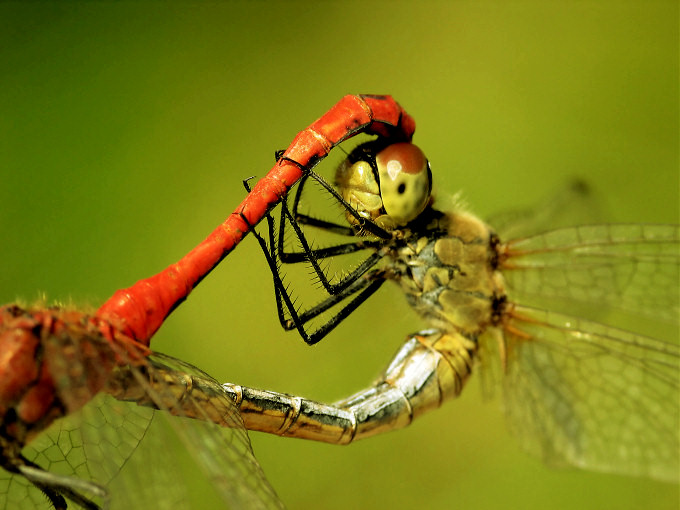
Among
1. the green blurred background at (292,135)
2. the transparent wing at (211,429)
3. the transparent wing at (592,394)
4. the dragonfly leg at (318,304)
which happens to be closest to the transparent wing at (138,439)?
the transparent wing at (211,429)

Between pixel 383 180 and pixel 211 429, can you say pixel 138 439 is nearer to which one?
pixel 211 429

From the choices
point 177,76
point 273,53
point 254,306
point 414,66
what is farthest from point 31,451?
point 414,66

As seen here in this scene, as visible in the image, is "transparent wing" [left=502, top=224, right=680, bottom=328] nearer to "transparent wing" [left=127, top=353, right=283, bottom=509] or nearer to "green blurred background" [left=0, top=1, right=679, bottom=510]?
"green blurred background" [left=0, top=1, right=679, bottom=510]

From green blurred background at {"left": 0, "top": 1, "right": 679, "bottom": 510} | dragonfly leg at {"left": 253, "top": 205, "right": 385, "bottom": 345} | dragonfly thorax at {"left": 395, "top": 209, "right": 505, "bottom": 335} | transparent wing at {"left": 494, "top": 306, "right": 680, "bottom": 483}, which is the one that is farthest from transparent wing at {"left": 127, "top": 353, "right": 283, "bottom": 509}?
transparent wing at {"left": 494, "top": 306, "right": 680, "bottom": 483}

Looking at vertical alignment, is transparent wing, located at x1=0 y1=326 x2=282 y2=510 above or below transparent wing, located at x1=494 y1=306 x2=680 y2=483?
below

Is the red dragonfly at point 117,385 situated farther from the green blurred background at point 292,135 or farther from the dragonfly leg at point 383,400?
the green blurred background at point 292,135

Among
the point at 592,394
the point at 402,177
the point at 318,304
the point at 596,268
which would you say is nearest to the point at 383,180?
the point at 402,177

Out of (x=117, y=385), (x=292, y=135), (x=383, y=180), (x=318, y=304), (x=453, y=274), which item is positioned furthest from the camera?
(x=292, y=135)
